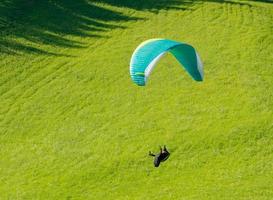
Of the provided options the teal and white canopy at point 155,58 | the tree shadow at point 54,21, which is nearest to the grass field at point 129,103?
the tree shadow at point 54,21

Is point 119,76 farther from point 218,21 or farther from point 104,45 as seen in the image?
point 218,21

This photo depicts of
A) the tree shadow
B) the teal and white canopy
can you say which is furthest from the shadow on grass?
the teal and white canopy

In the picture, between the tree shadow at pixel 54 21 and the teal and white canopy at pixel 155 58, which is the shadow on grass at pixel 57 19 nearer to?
the tree shadow at pixel 54 21

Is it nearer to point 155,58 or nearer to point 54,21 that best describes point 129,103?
point 54,21

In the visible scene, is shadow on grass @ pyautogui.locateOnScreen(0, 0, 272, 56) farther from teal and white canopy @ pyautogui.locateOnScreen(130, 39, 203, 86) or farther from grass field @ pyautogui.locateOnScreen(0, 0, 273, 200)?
teal and white canopy @ pyautogui.locateOnScreen(130, 39, 203, 86)

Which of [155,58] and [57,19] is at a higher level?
[155,58]

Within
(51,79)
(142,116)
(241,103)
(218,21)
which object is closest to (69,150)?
(142,116)

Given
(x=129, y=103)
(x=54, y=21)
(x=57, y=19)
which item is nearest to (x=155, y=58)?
(x=129, y=103)
